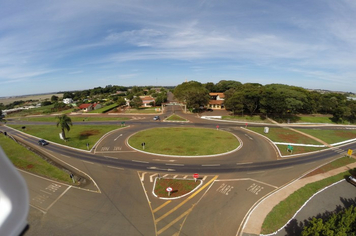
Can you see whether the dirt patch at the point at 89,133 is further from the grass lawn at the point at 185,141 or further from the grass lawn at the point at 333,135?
the grass lawn at the point at 333,135

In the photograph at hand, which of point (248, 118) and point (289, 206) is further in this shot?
point (248, 118)

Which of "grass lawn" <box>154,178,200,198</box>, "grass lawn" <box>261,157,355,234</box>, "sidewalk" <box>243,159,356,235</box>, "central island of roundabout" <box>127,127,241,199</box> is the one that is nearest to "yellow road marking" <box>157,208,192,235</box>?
"central island of roundabout" <box>127,127,241,199</box>

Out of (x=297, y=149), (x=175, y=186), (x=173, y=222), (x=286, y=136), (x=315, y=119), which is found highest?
(x=315, y=119)

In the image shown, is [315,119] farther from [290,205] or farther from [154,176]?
[154,176]

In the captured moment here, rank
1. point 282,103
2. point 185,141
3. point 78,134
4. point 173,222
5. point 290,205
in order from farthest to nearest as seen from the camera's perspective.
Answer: point 282,103 < point 78,134 < point 185,141 < point 290,205 < point 173,222

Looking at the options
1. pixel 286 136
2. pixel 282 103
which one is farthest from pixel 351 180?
pixel 282 103

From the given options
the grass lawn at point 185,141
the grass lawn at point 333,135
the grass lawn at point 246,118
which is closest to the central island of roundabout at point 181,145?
the grass lawn at point 185,141

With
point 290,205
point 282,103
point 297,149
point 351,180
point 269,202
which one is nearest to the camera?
point 290,205

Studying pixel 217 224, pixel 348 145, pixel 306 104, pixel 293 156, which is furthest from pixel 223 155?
pixel 306 104

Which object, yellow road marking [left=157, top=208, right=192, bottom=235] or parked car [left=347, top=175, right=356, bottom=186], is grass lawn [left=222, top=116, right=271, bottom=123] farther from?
yellow road marking [left=157, top=208, right=192, bottom=235]
